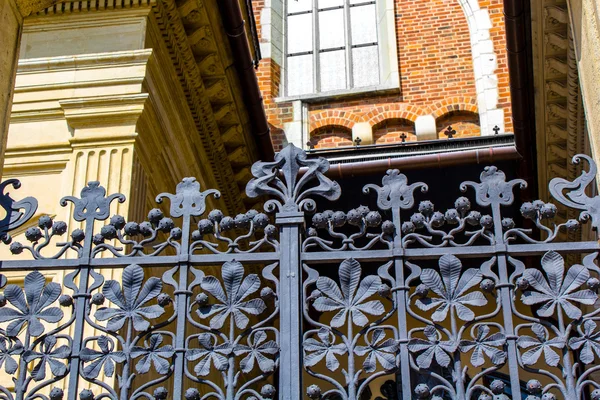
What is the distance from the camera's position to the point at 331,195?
484 cm

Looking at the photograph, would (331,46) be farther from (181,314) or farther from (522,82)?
(181,314)

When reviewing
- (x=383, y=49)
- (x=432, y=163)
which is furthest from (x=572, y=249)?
(x=383, y=49)

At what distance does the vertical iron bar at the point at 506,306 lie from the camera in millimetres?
4469

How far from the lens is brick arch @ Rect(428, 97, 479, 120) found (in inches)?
567

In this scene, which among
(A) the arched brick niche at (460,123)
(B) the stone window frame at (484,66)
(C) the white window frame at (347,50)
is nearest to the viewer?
(B) the stone window frame at (484,66)

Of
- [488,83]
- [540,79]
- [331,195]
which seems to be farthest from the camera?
[488,83]

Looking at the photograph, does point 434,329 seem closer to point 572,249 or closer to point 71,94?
point 572,249

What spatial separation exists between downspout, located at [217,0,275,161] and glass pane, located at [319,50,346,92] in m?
4.17

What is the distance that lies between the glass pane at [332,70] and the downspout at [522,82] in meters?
5.19

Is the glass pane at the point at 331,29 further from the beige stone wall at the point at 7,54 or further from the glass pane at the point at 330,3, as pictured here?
the beige stone wall at the point at 7,54

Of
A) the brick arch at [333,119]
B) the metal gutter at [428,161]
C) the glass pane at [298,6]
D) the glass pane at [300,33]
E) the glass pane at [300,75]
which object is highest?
the glass pane at [298,6]

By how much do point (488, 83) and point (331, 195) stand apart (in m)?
10.1

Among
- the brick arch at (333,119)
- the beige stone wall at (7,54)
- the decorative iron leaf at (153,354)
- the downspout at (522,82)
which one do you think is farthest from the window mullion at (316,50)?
the decorative iron leaf at (153,354)

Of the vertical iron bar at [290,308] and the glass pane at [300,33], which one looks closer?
the vertical iron bar at [290,308]
